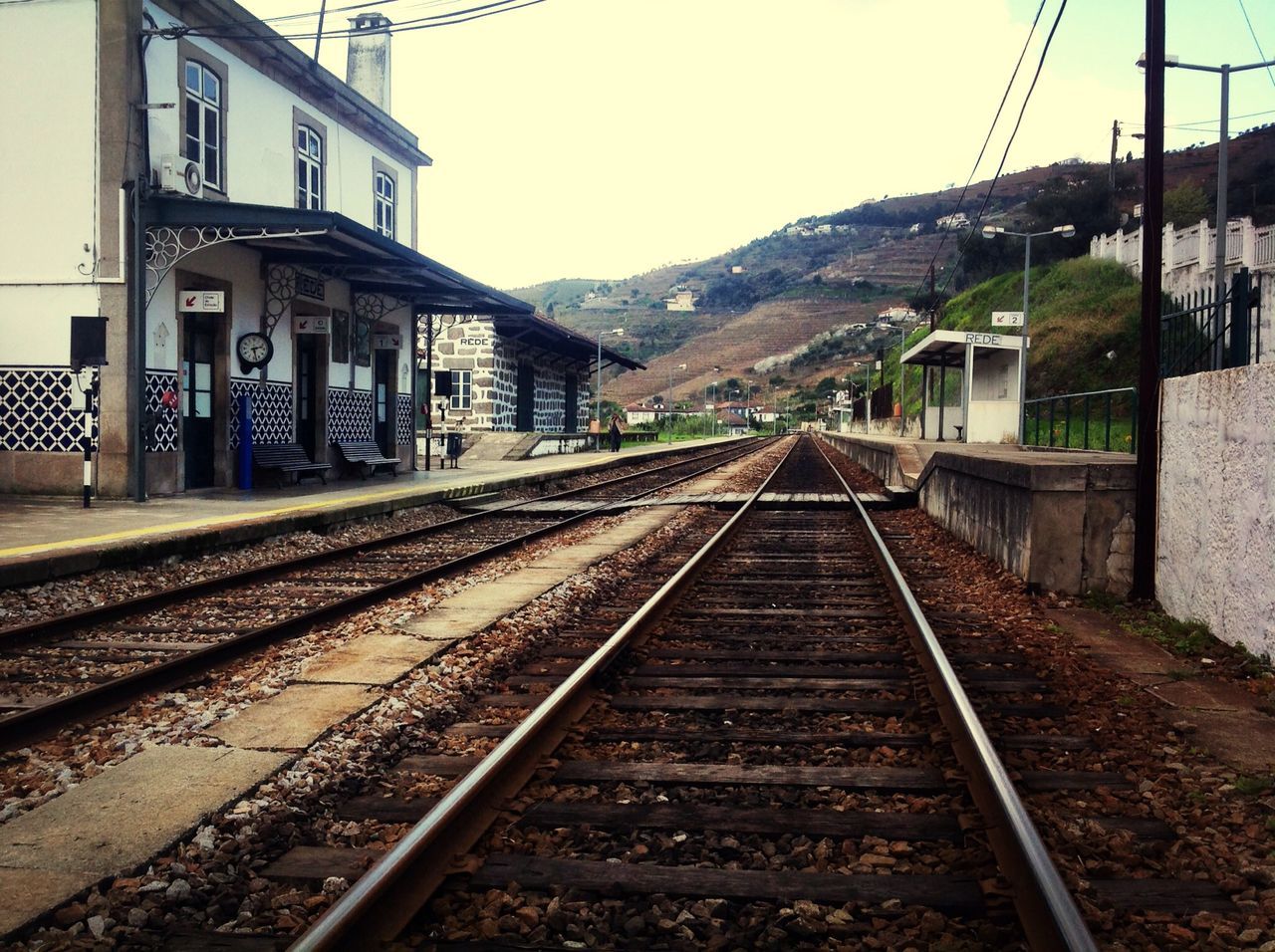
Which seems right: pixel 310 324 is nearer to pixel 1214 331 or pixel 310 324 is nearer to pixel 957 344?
pixel 1214 331

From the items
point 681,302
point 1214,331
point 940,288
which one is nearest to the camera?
point 1214,331

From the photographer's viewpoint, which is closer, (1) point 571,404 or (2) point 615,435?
(2) point 615,435

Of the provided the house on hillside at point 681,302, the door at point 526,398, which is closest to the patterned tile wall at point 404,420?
the door at point 526,398

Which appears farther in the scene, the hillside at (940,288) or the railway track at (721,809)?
the hillside at (940,288)

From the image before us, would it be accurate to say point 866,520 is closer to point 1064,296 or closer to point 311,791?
point 311,791

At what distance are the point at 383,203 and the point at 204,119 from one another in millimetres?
8386

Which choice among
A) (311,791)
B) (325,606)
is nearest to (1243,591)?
(311,791)

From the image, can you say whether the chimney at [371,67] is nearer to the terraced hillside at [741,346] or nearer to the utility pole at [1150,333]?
the utility pole at [1150,333]

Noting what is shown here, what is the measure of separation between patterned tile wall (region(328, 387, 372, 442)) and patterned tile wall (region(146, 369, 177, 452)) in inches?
213

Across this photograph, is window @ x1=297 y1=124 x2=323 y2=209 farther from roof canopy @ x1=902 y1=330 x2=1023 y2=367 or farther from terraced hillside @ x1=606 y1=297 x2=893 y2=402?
terraced hillside @ x1=606 y1=297 x2=893 y2=402

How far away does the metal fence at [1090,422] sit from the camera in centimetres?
1614

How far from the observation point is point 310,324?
19.2 meters

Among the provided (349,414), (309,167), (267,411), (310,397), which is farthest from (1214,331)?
(309,167)

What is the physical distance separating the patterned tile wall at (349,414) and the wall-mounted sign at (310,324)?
2012mm
